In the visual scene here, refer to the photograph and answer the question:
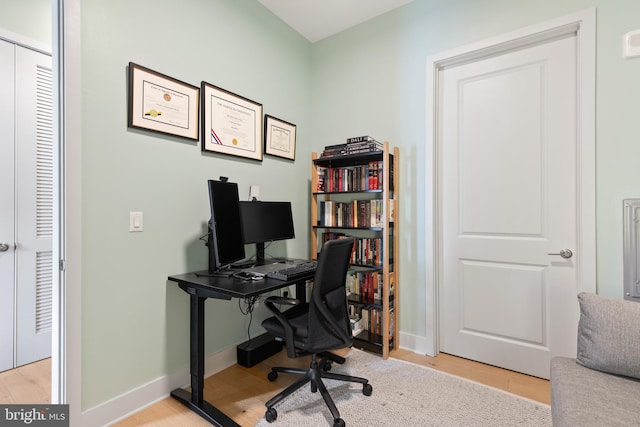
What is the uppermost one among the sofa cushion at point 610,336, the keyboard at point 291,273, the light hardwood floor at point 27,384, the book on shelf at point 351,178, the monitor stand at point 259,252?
the book on shelf at point 351,178

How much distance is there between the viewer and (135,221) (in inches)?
69.2

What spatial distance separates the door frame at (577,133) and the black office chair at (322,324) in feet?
3.07

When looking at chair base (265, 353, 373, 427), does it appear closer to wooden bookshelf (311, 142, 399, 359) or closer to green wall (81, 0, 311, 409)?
wooden bookshelf (311, 142, 399, 359)

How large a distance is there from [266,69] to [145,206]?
1566 millimetres

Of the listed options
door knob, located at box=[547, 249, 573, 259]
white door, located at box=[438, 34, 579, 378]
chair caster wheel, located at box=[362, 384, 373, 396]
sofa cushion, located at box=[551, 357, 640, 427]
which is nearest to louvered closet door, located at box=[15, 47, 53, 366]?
chair caster wheel, located at box=[362, 384, 373, 396]

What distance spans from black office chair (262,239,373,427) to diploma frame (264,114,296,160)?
127 cm

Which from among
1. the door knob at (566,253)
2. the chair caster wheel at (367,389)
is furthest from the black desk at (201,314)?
the door knob at (566,253)

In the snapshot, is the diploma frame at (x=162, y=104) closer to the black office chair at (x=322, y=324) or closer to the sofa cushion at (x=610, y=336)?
the black office chair at (x=322, y=324)

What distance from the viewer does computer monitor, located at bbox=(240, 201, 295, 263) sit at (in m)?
2.23

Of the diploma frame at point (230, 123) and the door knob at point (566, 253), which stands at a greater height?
the diploma frame at point (230, 123)

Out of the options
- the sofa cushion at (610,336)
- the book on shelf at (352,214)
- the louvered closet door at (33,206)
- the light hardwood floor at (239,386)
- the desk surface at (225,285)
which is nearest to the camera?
the sofa cushion at (610,336)

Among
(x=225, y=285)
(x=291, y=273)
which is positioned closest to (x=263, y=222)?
(x=291, y=273)

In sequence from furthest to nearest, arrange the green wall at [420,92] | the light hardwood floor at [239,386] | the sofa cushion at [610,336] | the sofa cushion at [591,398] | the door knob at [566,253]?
the door knob at [566,253], the green wall at [420,92], the light hardwood floor at [239,386], the sofa cushion at [610,336], the sofa cushion at [591,398]

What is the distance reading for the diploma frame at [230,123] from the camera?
2.12 m
